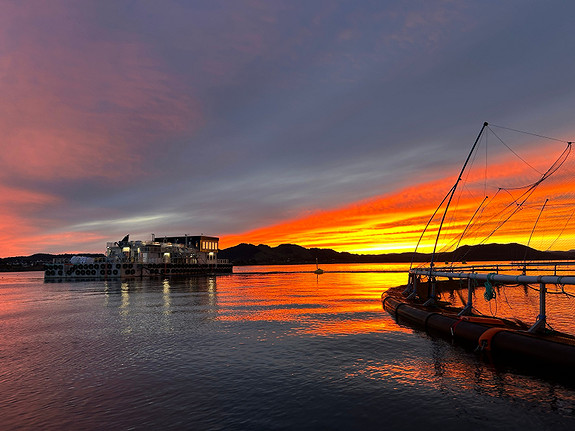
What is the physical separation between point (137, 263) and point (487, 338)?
404 feet

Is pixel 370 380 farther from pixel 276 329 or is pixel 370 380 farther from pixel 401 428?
pixel 276 329

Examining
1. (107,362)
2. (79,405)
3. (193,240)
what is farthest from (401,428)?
(193,240)

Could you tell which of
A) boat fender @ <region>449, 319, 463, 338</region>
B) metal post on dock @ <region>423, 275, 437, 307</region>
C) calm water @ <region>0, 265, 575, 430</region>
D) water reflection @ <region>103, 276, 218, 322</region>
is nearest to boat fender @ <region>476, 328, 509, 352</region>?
calm water @ <region>0, 265, 575, 430</region>

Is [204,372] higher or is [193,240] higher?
[193,240]

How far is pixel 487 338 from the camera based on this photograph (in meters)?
Result: 17.8

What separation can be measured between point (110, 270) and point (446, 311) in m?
118

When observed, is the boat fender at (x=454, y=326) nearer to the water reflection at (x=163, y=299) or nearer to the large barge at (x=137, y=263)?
the water reflection at (x=163, y=299)

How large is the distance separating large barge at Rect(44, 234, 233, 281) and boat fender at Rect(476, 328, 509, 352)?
395 feet

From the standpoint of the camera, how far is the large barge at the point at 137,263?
121m

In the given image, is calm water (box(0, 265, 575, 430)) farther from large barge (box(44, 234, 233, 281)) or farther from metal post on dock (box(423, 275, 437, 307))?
large barge (box(44, 234, 233, 281))

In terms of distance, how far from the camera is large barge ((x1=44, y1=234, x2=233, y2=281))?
121 metres

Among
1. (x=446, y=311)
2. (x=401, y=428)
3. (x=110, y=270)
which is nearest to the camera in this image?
(x=401, y=428)

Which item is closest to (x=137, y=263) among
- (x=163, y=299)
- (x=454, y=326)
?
(x=163, y=299)

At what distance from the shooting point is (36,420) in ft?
38.4
